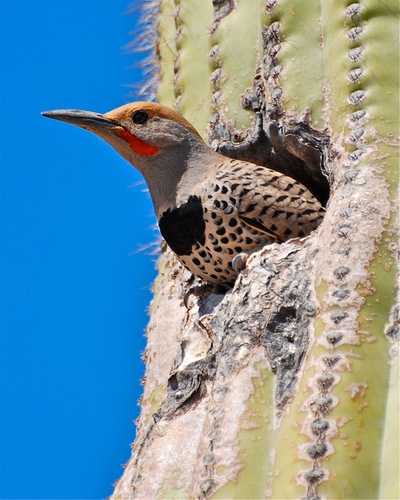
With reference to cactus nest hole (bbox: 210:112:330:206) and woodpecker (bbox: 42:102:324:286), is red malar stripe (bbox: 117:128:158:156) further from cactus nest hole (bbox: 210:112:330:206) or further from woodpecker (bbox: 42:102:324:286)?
cactus nest hole (bbox: 210:112:330:206)

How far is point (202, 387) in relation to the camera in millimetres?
3172

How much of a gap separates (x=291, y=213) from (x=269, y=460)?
1263 mm

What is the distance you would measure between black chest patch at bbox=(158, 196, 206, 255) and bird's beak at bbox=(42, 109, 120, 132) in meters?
0.43

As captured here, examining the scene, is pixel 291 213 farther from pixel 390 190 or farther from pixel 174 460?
pixel 174 460

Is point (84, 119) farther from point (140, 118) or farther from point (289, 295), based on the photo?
point (289, 295)

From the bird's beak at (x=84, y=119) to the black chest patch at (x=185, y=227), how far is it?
425 millimetres

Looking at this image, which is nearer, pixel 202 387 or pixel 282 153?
pixel 202 387

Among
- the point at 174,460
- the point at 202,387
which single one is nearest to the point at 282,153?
the point at 202,387

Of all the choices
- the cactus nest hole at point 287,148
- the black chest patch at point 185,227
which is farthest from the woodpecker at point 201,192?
the cactus nest hole at point 287,148

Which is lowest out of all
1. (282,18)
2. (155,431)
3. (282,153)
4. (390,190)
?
(155,431)

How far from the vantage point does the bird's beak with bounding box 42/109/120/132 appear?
3.80 metres

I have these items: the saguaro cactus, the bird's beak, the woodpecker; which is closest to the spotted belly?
the woodpecker

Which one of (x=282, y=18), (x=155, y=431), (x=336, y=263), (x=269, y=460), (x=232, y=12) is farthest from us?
(x=232, y=12)

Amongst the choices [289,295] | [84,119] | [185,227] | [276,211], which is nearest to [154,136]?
[84,119]
